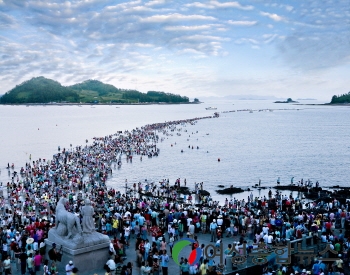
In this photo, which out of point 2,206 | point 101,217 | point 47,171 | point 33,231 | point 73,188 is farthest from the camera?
point 47,171

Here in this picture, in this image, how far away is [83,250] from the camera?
14562mm

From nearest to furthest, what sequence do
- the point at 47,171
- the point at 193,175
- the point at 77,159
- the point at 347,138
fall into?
the point at 47,171 < the point at 193,175 < the point at 77,159 < the point at 347,138

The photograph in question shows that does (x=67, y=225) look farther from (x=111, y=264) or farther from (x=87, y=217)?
(x=111, y=264)

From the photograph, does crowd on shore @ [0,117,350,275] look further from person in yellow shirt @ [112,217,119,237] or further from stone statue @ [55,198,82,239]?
stone statue @ [55,198,82,239]

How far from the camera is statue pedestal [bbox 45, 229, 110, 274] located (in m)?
14.5

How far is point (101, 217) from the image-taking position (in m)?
21.2

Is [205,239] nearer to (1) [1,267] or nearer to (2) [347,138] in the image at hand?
(1) [1,267]

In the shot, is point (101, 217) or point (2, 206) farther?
point (2, 206)

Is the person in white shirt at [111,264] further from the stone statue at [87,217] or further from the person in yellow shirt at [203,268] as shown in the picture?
→ the person in yellow shirt at [203,268]

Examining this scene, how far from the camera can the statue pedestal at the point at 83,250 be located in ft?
47.5

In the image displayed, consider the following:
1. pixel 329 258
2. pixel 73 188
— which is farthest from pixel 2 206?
pixel 329 258

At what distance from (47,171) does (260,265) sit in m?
35.6

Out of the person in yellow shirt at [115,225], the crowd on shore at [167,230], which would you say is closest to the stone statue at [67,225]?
the crowd on shore at [167,230]

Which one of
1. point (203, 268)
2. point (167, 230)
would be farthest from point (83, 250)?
point (167, 230)
